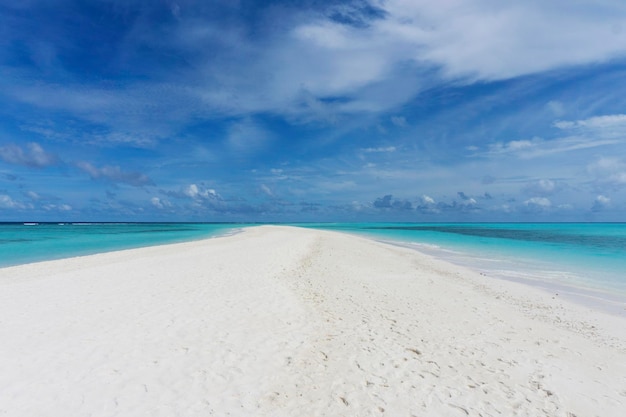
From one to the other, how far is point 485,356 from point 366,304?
4292 millimetres

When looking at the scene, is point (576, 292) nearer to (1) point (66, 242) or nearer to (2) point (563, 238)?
(1) point (66, 242)

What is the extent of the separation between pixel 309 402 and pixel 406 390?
1649mm

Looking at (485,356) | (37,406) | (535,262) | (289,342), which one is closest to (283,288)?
(289,342)

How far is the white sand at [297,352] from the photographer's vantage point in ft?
17.3

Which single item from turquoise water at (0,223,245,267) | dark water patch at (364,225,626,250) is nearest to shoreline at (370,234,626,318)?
dark water patch at (364,225,626,250)

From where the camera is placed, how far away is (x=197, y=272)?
613 inches

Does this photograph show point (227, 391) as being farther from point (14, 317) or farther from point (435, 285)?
point (435, 285)

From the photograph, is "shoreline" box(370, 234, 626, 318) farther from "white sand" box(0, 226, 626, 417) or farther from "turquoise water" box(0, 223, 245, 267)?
"turquoise water" box(0, 223, 245, 267)

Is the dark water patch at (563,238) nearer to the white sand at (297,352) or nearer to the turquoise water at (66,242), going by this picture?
the white sand at (297,352)

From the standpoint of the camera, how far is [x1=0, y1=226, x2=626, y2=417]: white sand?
208 inches

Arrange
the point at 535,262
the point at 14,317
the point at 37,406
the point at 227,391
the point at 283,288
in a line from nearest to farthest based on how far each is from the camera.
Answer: the point at 37,406 → the point at 227,391 → the point at 14,317 → the point at 283,288 → the point at 535,262

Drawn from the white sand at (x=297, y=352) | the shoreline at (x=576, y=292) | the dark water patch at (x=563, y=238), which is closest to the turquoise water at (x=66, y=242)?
the white sand at (x=297, y=352)

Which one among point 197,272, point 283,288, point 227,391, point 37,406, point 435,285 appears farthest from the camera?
point 197,272

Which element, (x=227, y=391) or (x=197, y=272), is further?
(x=197, y=272)
